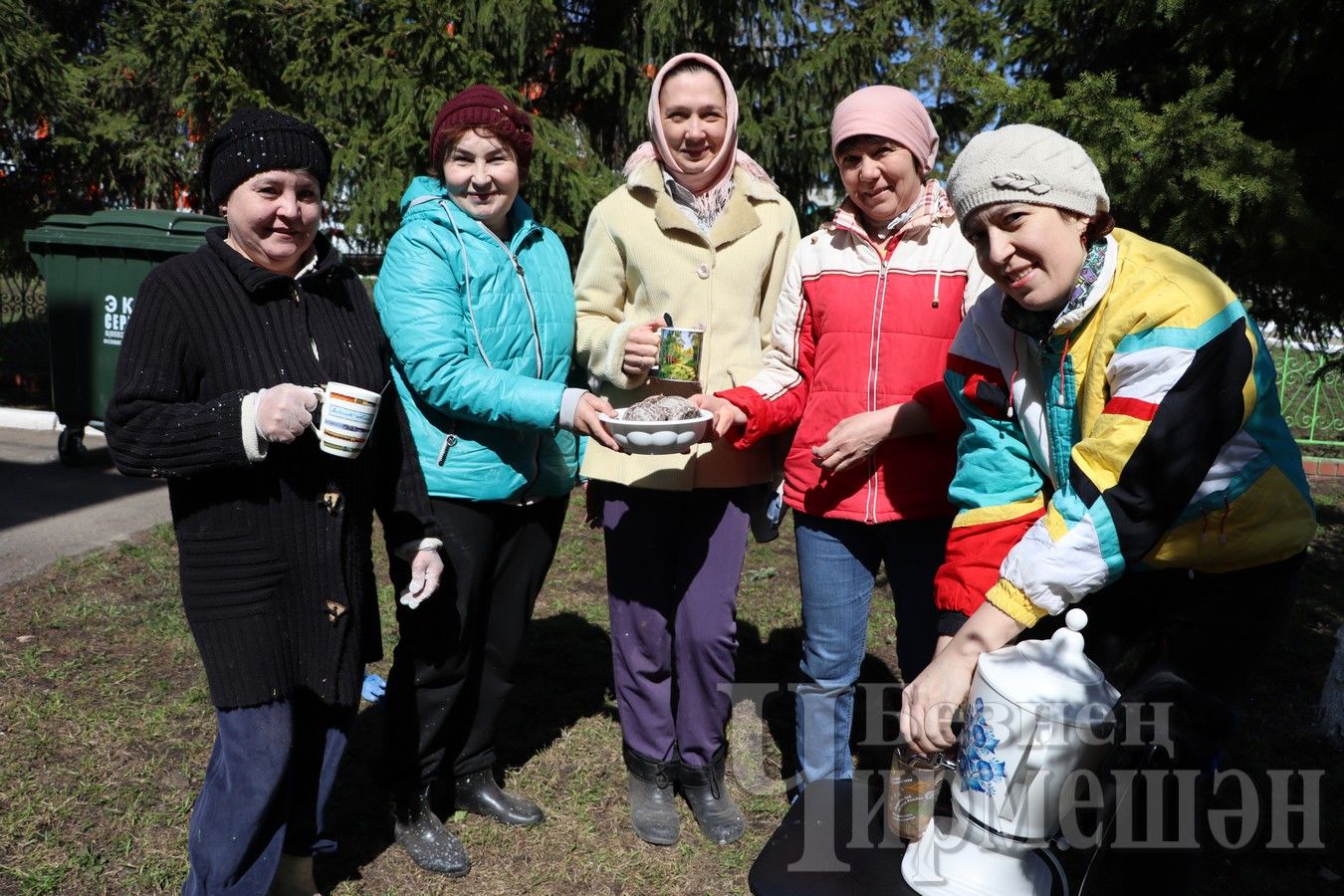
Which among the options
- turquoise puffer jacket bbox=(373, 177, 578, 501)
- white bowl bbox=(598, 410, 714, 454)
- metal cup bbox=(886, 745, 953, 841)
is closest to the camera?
metal cup bbox=(886, 745, 953, 841)

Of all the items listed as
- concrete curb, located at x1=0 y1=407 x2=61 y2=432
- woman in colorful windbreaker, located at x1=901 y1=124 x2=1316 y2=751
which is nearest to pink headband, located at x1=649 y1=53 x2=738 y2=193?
woman in colorful windbreaker, located at x1=901 y1=124 x2=1316 y2=751

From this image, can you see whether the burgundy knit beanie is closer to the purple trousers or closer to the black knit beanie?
the black knit beanie

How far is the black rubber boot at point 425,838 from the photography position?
296 cm

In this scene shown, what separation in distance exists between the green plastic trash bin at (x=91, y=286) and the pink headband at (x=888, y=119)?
5.15 metres

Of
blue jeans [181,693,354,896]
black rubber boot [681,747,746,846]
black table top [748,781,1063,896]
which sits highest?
black table top [748,781,1063,896]

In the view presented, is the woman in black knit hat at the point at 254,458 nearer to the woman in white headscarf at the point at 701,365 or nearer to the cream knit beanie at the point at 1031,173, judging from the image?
the woman in white headscarf at the point at 701,365

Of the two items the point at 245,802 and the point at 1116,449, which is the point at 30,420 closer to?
the point at 245,802

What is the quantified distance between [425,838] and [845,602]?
4.45ft

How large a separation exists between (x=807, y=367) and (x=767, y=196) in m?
0.52

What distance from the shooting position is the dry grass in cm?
297

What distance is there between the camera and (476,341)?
9.05 ft

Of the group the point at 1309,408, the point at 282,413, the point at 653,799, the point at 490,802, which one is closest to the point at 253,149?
the point at 282,413

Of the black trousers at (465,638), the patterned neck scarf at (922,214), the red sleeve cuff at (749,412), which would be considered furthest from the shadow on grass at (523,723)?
the patterned neck scarf at (922,214)

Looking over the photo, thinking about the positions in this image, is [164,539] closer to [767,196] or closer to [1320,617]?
[767,196]
